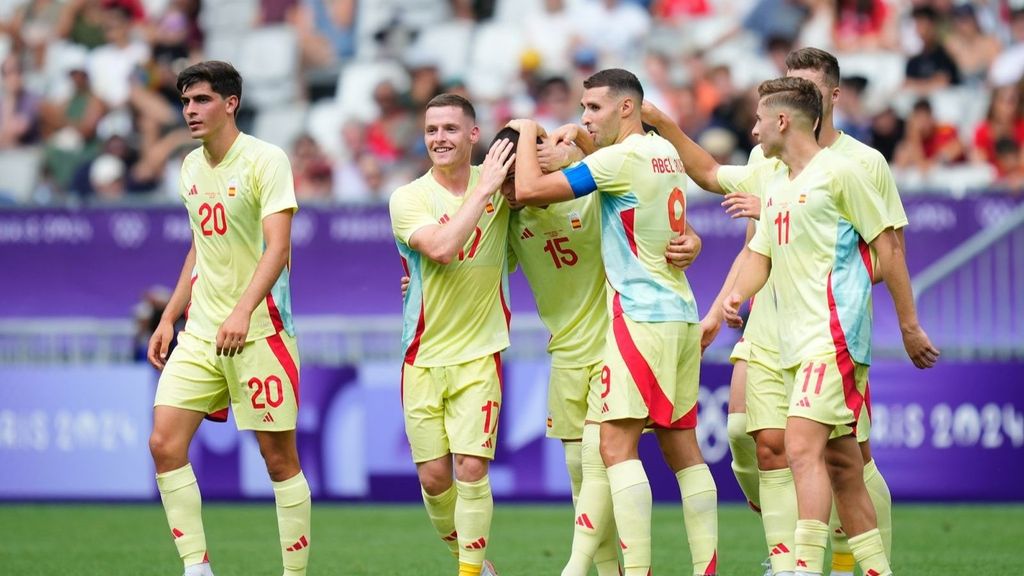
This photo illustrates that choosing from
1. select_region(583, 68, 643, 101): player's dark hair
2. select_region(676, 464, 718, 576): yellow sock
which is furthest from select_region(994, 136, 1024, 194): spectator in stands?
select_region(676, 464, 718, 576): yellow sock

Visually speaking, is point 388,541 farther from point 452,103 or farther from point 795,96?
point 795,96

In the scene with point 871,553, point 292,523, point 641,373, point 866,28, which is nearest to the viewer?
point 871,553

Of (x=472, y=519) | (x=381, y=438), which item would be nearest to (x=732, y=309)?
(x=472, y=519)

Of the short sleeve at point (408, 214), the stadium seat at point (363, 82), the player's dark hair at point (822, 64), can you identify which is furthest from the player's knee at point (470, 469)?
the stadium seat at point (363, 82)

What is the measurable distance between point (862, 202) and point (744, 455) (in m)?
2.01

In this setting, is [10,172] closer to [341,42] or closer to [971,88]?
[341,42]

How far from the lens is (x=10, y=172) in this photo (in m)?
18.4

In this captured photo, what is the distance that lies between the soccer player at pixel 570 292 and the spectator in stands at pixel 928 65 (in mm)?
9332

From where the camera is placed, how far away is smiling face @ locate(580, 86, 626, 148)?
26.4 ft

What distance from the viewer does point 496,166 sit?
8094 mm

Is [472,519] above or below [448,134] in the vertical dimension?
below

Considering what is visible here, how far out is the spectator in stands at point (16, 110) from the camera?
19.0 meters

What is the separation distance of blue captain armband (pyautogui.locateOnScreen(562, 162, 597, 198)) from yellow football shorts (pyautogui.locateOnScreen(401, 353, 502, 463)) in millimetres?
1060

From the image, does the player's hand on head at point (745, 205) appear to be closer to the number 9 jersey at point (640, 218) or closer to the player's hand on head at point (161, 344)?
the number 9 jersey at point (640, 218)
